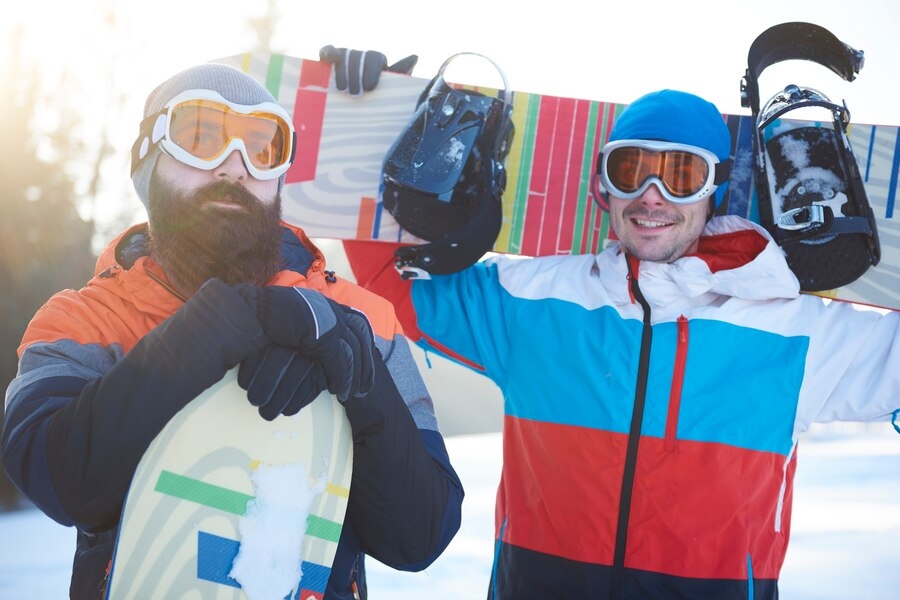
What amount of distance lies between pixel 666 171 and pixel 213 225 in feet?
4.82

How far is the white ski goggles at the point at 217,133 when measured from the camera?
2.17 metres

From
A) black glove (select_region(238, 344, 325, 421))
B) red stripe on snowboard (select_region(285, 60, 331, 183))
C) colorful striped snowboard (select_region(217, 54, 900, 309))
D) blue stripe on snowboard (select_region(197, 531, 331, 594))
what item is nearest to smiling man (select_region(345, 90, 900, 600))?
colorful striped snowboard (select_region(217, 54, 900, 309))

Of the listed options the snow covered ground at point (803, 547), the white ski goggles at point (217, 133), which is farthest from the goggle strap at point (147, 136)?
the snow covered ground at point (803, 547)

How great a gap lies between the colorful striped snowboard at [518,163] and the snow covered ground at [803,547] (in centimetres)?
182

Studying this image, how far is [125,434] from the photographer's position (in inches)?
60.9

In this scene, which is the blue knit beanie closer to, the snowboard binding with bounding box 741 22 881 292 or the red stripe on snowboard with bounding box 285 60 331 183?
the snowboard binding with bounding box 741 22 881 292

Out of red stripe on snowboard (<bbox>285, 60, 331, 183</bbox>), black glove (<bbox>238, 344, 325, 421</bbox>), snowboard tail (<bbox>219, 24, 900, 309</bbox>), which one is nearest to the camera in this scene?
black glove (<bbox>238, 344, 325, 421</bbox>)

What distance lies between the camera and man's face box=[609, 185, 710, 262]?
279 cm

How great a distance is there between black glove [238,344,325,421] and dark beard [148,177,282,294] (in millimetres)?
476

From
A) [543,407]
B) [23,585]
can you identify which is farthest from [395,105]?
[23,585]

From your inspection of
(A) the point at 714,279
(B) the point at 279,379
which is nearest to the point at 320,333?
(B) the point at 279,379

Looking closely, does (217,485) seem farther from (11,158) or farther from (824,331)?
(11,158)

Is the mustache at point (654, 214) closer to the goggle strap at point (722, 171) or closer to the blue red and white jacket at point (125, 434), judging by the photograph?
the goggle strap at point (722, 171)

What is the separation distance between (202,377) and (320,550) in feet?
1.67
